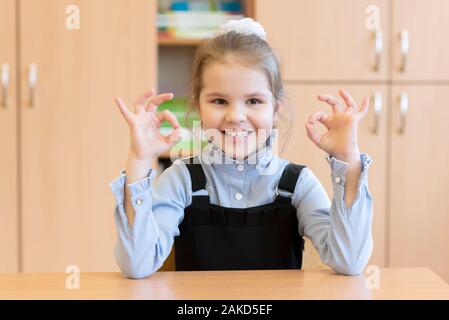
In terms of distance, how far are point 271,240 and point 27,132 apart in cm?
160

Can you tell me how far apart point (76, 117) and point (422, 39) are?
1378 millimetres

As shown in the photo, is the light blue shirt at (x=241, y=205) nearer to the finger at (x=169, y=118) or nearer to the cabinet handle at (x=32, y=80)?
the finger at (x=169, y=118)

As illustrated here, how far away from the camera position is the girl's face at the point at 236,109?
132cm

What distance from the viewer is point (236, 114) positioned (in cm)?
130

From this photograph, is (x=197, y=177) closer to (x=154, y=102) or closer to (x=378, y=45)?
(x=154, y=102)

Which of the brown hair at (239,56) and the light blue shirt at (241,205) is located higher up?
the brown hair at (239,56)

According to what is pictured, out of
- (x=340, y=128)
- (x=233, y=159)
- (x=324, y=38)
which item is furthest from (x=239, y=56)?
(x=324, y=38)

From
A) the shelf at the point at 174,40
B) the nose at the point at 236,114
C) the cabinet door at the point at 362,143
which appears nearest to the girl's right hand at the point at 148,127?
the nose at the point at 236,114

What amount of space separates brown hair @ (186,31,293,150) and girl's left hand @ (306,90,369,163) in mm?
233

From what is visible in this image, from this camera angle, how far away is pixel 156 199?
4.33 ft

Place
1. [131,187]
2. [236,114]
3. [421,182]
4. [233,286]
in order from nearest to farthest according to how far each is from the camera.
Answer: [233,286]
[131,187]
[236,114]
[421,182]

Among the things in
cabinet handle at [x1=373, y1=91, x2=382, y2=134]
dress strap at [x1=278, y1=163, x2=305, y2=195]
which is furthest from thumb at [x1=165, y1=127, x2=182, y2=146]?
cabinet handle at [x1=373, y1=91, x2=382, y2=134]

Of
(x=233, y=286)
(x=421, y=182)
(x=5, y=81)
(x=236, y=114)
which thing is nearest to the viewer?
(x=233, y=286)
